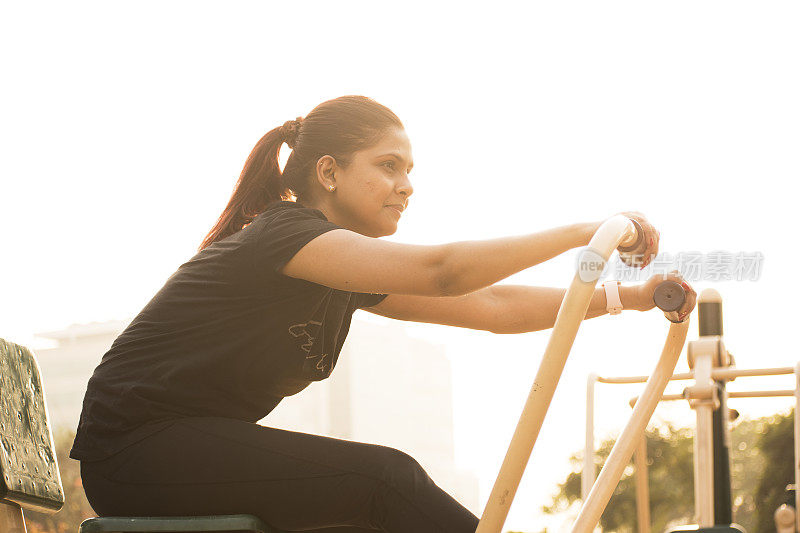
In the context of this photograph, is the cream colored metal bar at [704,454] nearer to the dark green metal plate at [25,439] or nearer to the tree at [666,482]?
the dark green metal plate at [25,439]

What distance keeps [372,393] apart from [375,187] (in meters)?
58.3

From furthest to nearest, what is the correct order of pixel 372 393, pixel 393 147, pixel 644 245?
pixel 372 393, pixel 393 147, pixel 644 245

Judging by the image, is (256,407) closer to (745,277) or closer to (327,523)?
(327,523)

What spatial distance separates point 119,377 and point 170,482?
25cm

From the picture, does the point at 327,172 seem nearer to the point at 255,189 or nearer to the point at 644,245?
the point at 255,189

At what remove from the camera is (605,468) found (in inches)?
80.7

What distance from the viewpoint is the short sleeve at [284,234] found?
1918 millimetres

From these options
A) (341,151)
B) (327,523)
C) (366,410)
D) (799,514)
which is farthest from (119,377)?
(366,410)

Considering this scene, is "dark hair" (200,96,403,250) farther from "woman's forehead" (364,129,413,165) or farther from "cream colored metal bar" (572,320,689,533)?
"cream colored metal bar" (572,320,689,533)

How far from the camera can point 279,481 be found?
1.84m

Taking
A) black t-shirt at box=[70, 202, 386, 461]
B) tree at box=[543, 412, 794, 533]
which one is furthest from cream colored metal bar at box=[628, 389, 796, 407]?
tree at box=[543, 412, 794, 533]

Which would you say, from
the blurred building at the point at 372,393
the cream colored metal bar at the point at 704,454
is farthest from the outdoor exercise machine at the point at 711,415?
the blurred building at the point at 372,393

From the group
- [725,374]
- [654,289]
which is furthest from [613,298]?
[725,374]

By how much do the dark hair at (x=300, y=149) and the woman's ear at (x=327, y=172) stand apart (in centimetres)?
1
